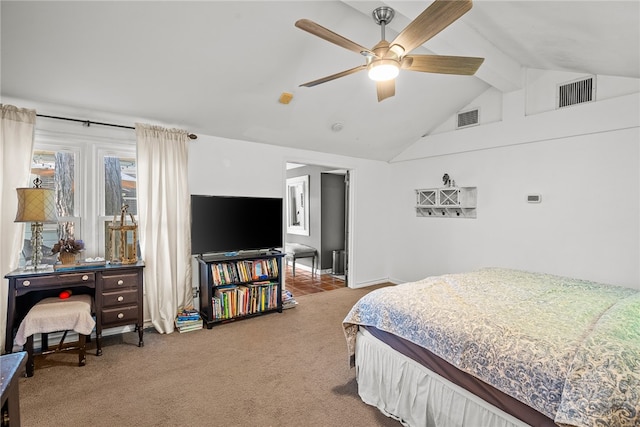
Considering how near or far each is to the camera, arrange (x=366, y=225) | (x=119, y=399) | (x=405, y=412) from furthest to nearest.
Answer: (x=366, y=225), (x=119, y=399), (x=405, y=412)

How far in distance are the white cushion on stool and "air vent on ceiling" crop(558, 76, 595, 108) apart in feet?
17.1

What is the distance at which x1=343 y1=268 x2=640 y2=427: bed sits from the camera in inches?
49.1

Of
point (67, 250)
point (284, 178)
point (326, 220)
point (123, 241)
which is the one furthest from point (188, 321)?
point (326, 220)

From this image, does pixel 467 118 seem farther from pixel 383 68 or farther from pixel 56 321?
pixel 56 321

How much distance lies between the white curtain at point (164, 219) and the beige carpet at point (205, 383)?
390mm

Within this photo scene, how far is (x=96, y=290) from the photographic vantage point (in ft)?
9.14

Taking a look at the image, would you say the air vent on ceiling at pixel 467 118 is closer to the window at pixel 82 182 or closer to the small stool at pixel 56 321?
the window at pixel 82 182

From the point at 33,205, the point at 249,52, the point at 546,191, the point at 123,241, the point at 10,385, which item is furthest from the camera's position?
the point at 546,191

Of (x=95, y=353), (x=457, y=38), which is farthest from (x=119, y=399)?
(x=457, y=38)

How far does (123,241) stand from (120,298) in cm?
55

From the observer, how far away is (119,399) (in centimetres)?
219

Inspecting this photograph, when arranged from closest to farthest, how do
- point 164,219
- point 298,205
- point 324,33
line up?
point 324,33 → point 164,219 → point 298,205

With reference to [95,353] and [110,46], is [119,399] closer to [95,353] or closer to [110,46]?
[95,353]

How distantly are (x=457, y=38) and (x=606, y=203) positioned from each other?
233 cm
